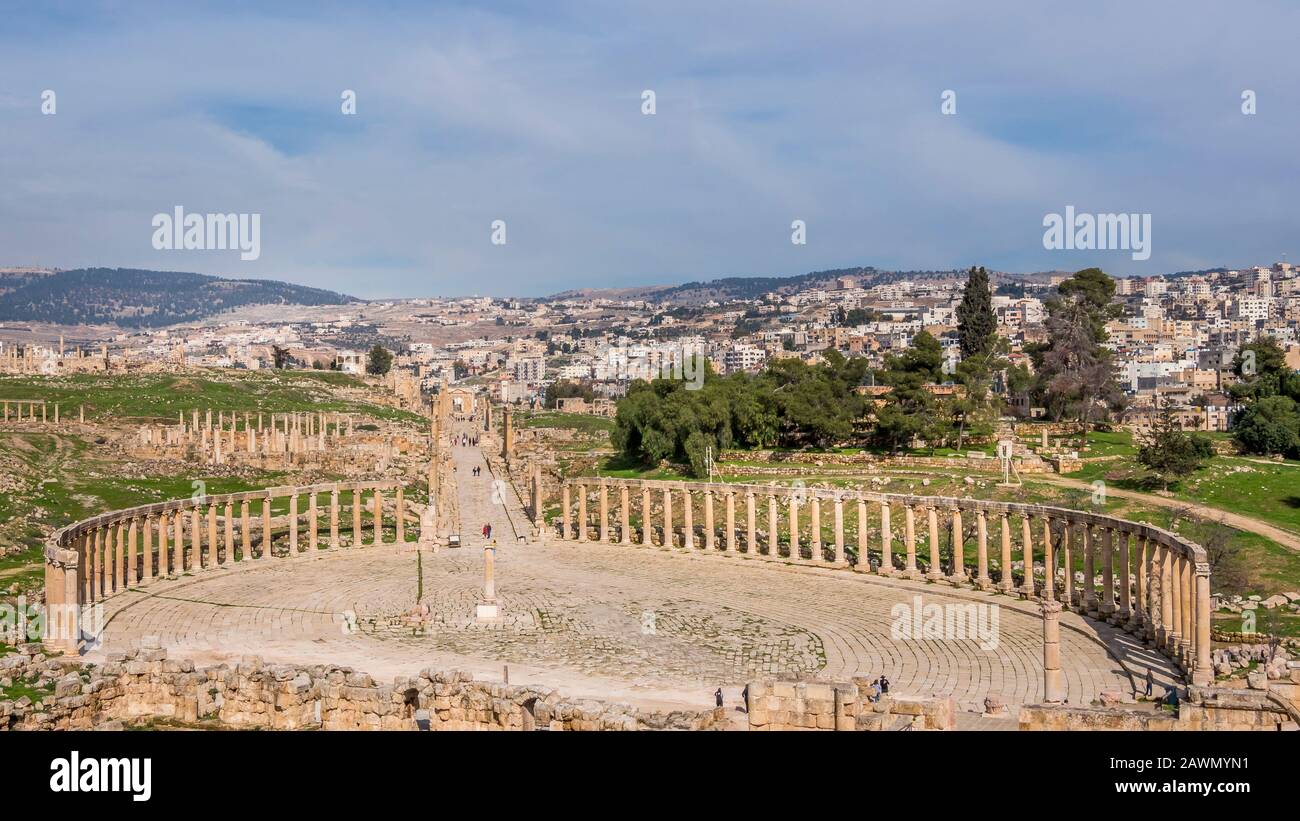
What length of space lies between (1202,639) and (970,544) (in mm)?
19673

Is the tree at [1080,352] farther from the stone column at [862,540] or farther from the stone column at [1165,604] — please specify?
the stone column at [1165,604]

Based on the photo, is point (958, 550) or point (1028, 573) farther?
point (958, 550)

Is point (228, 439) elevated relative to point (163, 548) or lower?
elevated

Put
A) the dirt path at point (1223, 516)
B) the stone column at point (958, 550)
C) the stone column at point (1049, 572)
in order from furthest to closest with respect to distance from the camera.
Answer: the stone column at point (958, 550) → the dirt path at point (1223, 516) → the stone column at point (1049, 572)

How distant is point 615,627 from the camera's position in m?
34.8

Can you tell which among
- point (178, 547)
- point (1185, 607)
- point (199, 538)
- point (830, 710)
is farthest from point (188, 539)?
point (1185, 607)

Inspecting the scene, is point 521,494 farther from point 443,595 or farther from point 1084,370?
point 1084,370

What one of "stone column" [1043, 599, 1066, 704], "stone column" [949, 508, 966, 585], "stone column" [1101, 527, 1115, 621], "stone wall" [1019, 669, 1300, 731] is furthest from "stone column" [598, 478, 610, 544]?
"stone wall" [1019, 669, 1300, 731]

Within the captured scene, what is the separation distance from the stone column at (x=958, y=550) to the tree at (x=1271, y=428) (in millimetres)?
23787

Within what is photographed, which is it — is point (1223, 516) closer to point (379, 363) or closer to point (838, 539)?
point (838, 539)

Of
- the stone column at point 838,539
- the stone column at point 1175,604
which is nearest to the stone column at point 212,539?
the stone column at point 838,539

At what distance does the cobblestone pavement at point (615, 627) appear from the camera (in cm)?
2834
